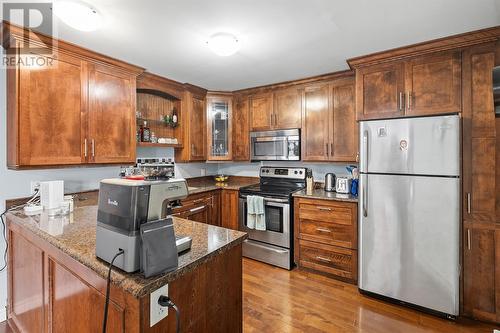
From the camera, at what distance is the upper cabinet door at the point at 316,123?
3092mm

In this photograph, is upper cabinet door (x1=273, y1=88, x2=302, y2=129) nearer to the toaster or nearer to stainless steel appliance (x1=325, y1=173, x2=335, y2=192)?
stainless steel appliance (x1=325, y1=173, x2=335, y2=192)

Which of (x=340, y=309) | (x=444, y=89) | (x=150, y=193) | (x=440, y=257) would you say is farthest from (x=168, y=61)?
(x=440, y=257)

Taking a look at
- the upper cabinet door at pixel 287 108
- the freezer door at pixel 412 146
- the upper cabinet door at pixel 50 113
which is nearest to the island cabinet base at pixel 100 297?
the upper cabinet door at pixel 50 113

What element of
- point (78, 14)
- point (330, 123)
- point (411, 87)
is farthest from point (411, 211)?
point (78, 14)

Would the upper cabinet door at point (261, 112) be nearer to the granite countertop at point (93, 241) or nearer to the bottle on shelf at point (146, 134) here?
the bottle on shelf at point (146, 134)

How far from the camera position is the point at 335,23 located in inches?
72.3

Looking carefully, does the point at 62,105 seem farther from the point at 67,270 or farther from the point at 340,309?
the point at 340,309

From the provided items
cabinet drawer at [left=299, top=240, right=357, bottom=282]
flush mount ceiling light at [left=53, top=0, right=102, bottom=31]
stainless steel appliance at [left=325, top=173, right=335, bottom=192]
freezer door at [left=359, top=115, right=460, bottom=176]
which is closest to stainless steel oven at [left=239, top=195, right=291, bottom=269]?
cabinet drawer at [left=299, top=240, right=357, bottom=282]

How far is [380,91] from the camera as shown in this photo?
2.45m

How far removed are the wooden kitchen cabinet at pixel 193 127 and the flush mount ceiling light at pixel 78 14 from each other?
175 centimetres

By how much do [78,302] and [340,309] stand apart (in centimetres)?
206

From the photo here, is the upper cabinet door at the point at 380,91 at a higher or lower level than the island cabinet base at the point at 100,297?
higher

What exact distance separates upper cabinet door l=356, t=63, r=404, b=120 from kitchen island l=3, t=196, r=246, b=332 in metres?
1.93

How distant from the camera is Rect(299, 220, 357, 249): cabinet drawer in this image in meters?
2.64
